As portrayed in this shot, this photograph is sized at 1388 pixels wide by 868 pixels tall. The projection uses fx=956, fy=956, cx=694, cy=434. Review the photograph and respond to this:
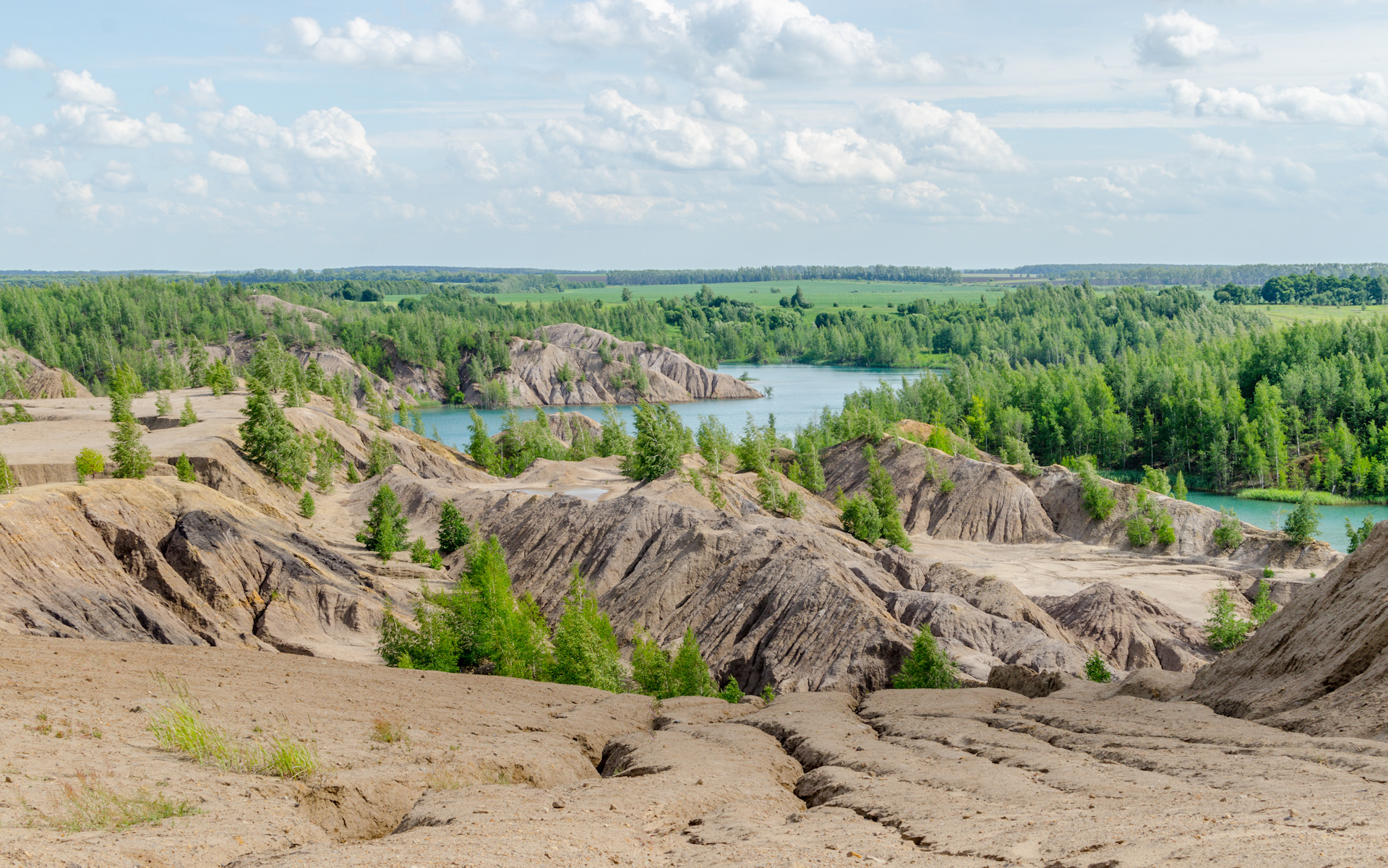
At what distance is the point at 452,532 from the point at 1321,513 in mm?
73674

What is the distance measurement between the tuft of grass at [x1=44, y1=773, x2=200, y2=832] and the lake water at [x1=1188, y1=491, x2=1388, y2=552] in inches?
3140

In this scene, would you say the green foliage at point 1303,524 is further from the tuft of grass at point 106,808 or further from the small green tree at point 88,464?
the small green tree at point 88,464

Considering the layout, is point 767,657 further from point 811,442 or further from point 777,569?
point 811,442

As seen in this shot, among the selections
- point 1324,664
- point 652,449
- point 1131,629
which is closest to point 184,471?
point 652,449

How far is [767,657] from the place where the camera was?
38312 millimetres

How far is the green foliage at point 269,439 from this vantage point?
203 feet

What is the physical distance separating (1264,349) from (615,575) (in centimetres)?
10050

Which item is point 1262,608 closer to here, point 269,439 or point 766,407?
point 269,439

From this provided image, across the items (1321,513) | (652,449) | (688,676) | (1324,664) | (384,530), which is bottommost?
(1321,513)

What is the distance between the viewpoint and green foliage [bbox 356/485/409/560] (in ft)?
168

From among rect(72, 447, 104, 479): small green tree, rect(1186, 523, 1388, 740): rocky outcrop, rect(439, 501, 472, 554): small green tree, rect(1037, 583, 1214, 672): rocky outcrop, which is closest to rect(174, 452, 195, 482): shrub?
rect(72, 447, 104, 479): small green tree

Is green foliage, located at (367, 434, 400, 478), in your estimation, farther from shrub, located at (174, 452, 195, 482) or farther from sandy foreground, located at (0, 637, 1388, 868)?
sandy foreground, located at (0, 637, 1388, 868)

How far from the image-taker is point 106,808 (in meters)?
12.9

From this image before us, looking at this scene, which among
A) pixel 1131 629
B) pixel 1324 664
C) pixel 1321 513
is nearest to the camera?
pixel 1324 664
